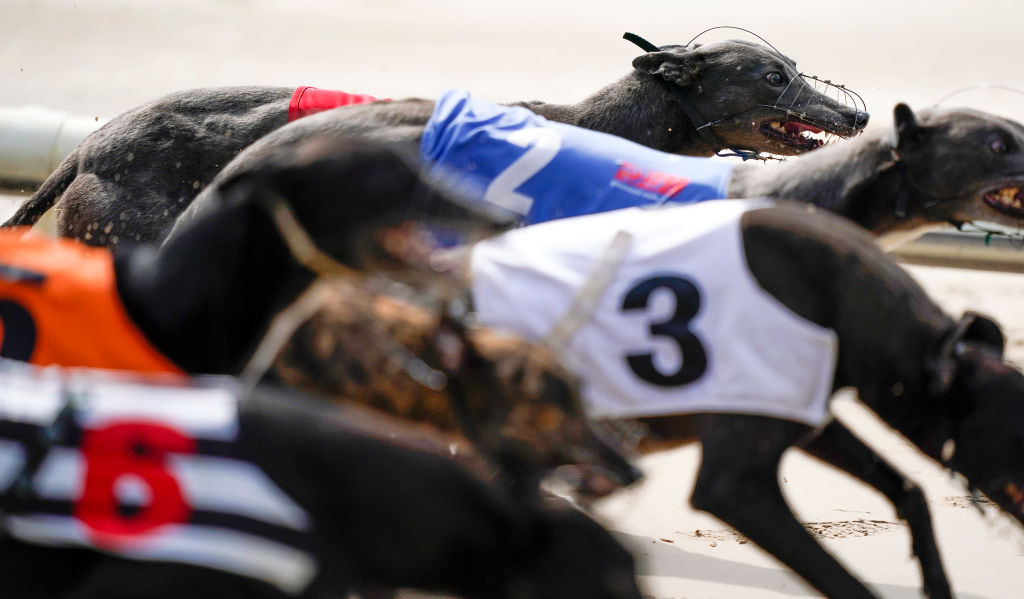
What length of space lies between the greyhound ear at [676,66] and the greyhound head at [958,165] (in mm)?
1242

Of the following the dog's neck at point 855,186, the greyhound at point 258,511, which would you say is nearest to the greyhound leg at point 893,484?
the dog's neck at point 855,186

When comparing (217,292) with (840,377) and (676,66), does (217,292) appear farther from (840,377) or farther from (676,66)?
(676,66)

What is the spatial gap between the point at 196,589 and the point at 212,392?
0.82ft

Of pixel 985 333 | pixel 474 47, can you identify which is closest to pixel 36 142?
pixel 985 333

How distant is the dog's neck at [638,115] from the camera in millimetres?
4602

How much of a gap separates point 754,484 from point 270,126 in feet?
7.81

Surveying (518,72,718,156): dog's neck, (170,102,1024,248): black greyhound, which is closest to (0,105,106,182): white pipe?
(518,72,718,156): dog's neck

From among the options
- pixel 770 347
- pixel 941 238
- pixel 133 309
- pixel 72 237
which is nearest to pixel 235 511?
pixel 133 309

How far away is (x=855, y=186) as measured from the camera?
3449mm

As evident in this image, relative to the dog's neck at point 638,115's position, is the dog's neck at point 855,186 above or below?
above

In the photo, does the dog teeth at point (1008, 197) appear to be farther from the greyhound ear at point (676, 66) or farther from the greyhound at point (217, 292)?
the greyhound at point (217, 292)

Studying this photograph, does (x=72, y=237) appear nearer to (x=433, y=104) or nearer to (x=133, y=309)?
(x=433, y=104)

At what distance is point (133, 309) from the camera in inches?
81.6

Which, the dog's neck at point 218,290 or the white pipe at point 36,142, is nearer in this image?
the dog's neck at point 218,290
